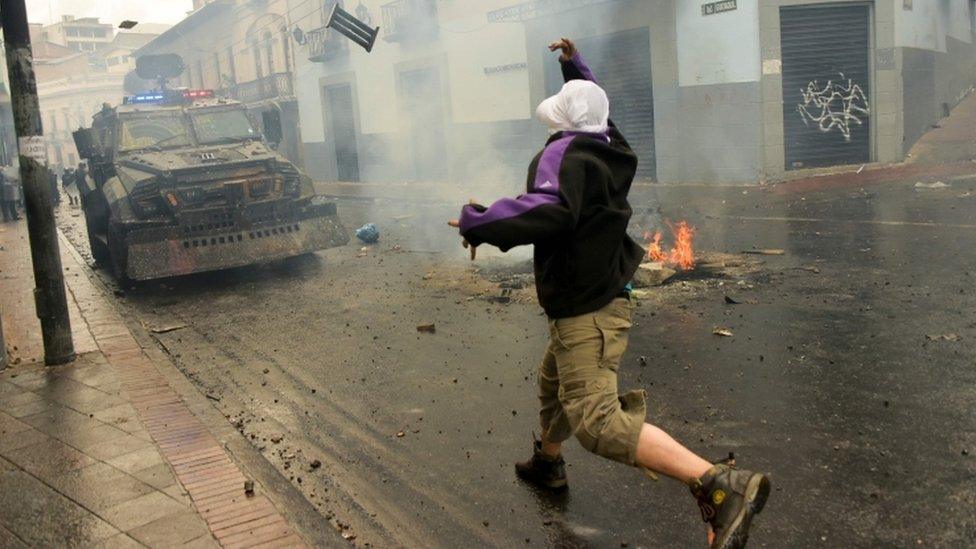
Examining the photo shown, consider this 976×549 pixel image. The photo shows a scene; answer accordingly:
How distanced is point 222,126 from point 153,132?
2.73 feet

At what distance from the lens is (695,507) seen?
3143 mm

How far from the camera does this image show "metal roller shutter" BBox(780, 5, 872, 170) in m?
14.8

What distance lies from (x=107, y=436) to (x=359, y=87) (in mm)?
23135

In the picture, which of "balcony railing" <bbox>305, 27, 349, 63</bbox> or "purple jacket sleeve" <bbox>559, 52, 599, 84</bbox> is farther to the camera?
"balcony railing" <bbox>305, 27, 349, 63</bbox>

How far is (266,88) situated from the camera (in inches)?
1351

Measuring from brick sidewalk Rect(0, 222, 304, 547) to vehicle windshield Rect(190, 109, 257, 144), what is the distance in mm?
4784

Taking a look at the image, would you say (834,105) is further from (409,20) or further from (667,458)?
(667,458)

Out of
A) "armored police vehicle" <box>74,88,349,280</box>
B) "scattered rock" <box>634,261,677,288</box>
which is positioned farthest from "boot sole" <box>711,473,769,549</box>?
"armored police vehicle" <box>74,88,349,280</box>

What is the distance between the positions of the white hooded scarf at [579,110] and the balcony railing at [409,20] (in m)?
19.7

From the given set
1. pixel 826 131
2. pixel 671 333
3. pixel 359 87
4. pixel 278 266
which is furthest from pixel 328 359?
pixel 359 87

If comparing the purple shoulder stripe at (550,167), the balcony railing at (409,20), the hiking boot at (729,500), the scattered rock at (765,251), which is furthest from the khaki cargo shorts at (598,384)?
the balcony railing at (409,20)

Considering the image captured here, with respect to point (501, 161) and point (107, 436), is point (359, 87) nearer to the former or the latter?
point (501, 161)

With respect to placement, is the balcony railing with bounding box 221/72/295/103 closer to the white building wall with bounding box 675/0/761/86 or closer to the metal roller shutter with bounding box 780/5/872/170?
the white building wall with bounding box 675/0/761/86

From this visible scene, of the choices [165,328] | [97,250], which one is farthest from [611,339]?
[97,250]
